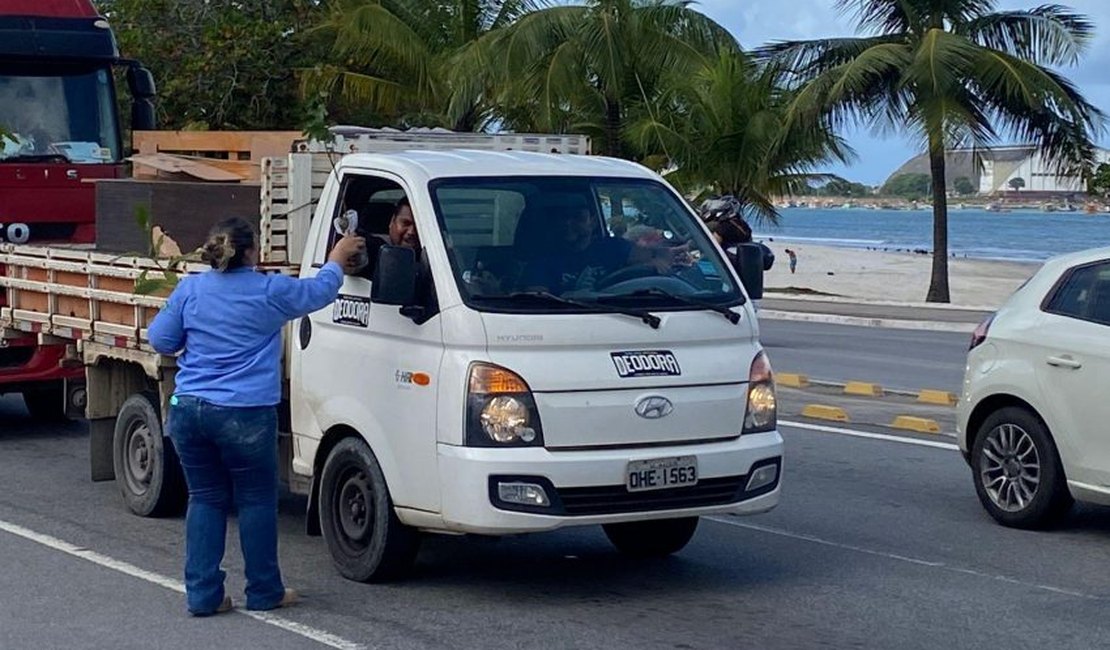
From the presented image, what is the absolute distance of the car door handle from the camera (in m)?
9.20

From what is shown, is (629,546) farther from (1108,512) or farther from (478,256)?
(1108,512)

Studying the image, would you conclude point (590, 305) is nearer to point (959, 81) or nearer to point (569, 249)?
point (569, 249)

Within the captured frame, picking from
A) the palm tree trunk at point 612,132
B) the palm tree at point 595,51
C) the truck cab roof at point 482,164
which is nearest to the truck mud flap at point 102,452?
the truck cab roof at point 482,164

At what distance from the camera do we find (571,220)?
8234 millimetres

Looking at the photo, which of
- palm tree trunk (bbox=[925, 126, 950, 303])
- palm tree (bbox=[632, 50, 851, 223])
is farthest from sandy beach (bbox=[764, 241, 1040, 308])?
palm tree trunk (bbox=[925, 126, 950, 303])

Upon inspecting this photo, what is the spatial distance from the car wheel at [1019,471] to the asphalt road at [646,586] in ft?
0.42

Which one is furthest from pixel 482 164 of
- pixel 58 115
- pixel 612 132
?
pixel 612 132

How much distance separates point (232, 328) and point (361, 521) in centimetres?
125

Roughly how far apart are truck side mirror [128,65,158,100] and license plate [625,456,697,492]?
9.06 m

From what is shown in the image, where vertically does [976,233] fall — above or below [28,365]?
below

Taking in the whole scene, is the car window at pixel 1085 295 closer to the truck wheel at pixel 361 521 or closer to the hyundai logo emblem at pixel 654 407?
the hyundai logo emblem at pixel 654 407

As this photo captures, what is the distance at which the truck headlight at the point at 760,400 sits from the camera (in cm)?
798

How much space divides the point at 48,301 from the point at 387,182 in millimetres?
3573

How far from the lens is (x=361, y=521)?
8156 millimetres
